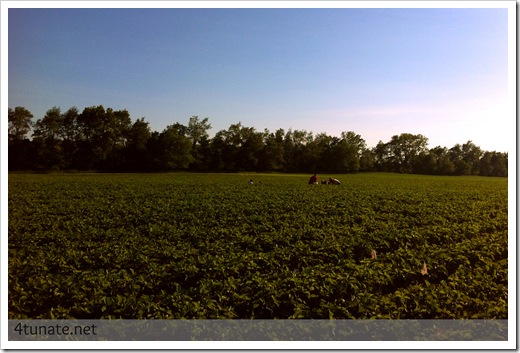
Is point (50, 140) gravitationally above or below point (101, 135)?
below

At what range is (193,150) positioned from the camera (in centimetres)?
1133

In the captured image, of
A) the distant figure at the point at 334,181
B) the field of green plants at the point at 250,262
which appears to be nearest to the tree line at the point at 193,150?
the field of green plants at the point at 250,262

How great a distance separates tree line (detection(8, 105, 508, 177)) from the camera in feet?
21.8

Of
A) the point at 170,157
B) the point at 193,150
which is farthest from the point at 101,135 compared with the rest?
the point at 170,157

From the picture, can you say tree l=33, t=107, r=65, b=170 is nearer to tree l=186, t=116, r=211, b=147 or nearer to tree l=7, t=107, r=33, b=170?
tree l=7, t=107, r=33, b=170

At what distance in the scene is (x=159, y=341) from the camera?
153 inches

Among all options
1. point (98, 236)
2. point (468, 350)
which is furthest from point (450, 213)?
point (98, 236)

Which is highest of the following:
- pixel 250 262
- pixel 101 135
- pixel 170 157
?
pixel 101 135

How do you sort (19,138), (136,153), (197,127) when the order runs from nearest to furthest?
1. (19,138)
2. (197,127)
3. (136,153)

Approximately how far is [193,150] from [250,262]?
263 inches

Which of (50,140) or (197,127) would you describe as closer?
(197,127)

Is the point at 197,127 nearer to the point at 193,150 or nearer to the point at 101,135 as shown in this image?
the point at 101,135

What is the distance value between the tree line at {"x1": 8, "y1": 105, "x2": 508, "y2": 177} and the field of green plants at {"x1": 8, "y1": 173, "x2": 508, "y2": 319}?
973mm

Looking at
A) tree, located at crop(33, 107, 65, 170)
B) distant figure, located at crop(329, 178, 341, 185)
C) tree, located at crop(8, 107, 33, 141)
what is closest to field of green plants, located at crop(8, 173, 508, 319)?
tree, located at crop(33, 107, 65, 170)
